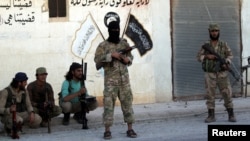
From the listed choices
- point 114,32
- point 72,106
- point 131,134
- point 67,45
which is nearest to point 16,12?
point 67,45

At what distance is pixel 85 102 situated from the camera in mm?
9016

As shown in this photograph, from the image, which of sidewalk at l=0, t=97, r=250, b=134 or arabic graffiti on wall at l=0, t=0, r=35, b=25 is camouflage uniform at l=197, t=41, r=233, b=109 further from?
arabic graffiti on wall at l=0, t=0, r=35, b=25

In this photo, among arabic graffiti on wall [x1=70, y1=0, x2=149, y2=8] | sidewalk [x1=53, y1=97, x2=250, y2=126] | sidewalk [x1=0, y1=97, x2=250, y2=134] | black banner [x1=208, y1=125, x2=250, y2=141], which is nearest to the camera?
black banner [x1=208, y1=125, x2=250, y2=141]

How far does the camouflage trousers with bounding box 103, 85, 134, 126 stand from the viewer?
809 cm

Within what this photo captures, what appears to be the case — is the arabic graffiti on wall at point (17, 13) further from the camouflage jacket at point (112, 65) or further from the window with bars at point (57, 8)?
the camouflage jacket at point (112, 65)

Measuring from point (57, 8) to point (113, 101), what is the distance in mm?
3144

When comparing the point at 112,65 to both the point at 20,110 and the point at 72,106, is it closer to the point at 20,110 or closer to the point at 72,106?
the point at 72,106

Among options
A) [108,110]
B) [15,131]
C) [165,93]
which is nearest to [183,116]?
[165,93]

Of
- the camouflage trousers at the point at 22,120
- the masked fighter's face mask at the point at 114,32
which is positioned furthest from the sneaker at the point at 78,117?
the masked fighter's face mask at the point at 114,32

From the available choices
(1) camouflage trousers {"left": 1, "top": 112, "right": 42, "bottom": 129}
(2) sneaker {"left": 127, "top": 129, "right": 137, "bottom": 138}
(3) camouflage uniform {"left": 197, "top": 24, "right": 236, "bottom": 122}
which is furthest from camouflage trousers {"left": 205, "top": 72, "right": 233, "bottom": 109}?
(1) camouflage trousers {"left": 1, "top": 112, "right": 42, "bottom": 129}

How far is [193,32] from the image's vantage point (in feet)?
38.4

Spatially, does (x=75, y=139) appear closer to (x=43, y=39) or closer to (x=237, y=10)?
(x=43, y=39)

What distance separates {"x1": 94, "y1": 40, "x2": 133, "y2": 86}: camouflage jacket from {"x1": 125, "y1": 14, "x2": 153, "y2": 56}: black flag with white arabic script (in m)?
3.00

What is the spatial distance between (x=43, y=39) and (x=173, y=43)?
263cm
